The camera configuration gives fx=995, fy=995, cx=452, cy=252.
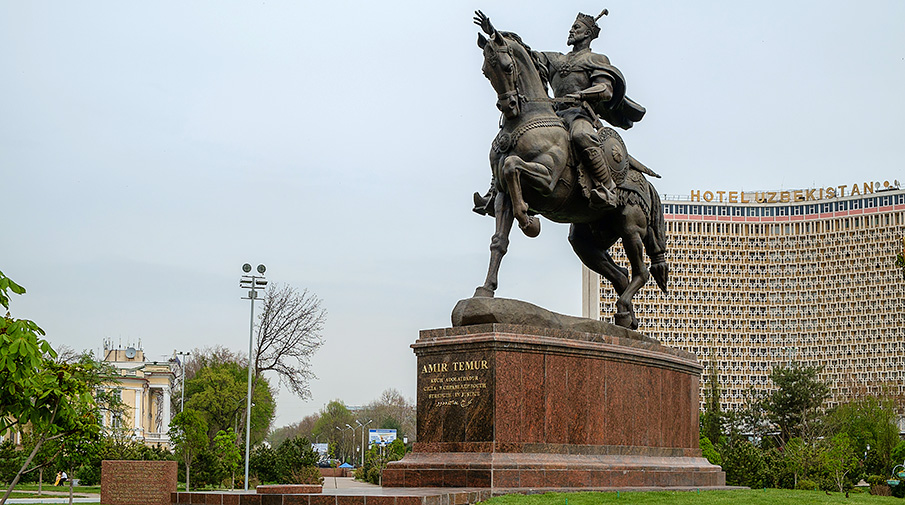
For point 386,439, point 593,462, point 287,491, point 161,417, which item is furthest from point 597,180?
point 161,417

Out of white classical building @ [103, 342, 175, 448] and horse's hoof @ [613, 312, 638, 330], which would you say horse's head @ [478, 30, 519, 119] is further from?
white classical building @ [103, 342, 175, 448]

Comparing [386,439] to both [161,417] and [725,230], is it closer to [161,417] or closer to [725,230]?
[161,417]

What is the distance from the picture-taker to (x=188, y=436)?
107 feet

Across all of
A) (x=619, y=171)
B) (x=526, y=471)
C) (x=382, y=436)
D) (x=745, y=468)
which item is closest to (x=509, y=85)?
(x=619, y=171)

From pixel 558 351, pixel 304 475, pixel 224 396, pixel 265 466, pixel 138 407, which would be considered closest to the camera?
pixel 558 351

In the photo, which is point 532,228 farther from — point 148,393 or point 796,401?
point 148,393

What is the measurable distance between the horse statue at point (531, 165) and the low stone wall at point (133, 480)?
849 centimetres

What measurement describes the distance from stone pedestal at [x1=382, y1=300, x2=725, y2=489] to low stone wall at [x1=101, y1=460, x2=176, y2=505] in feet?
24.3

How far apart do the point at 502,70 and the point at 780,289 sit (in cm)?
10890

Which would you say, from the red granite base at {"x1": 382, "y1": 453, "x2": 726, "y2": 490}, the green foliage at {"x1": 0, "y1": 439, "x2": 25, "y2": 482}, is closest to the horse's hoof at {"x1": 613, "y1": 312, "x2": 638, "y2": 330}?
the red granite base at {"x1": 382, "y1": 453, "x2": 726, "y2": 490}

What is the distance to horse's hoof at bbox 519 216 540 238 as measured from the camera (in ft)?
40.6

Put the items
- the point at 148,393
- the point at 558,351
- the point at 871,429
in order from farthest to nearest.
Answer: the point at 148,393
the point at 871,429
the point at 558,351

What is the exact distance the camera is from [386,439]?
7194cm

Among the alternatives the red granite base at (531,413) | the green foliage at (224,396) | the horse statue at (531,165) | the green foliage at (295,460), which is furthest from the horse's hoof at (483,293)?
the green foliage at (224,396)
